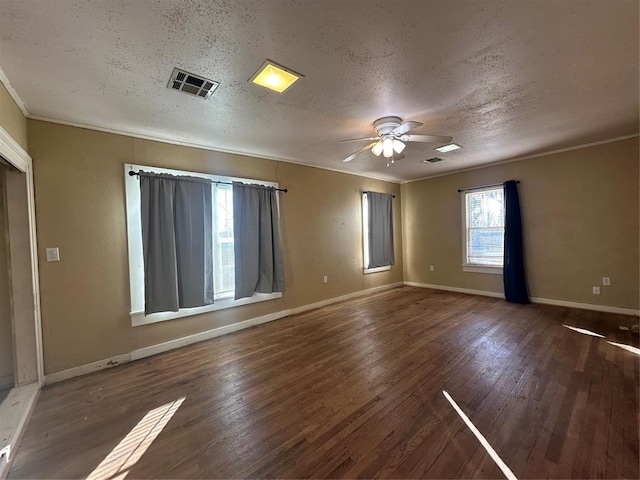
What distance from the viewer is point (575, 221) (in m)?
4.04

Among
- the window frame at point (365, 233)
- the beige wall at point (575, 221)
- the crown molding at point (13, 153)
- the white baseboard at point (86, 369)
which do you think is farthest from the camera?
the window frame at point (365, 233)

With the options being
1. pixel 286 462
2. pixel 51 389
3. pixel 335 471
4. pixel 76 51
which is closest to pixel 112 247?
pixel 51 389

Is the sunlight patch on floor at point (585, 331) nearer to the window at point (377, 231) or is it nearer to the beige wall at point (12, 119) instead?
the window at point (377, 231)

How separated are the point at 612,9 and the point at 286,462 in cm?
309

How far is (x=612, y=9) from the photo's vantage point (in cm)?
144

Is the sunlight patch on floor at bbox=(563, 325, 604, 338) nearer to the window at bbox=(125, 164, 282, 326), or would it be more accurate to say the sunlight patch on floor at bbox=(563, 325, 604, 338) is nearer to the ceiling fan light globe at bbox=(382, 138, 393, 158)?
the ceiling fan light globe at bbox=(382, 138, 393, 158)

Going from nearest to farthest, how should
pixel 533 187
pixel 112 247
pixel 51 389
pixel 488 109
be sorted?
pixel 51 389 → pixel 488 109 → pixel 112 247 → pixel 533 187

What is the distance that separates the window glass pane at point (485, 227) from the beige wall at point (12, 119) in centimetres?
612

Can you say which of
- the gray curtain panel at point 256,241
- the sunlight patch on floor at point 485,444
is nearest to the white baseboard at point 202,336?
the gray curtain panel at point 256,241

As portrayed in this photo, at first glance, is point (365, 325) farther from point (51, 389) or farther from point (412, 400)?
point (51, 389)

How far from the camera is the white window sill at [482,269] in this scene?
4.82 meters

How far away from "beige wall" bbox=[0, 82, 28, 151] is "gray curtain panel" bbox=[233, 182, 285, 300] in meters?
1.89

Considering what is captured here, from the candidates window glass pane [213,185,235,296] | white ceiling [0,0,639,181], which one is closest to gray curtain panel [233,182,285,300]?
window glass pane [213,185,235,296]

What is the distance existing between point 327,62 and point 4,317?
3468mm
